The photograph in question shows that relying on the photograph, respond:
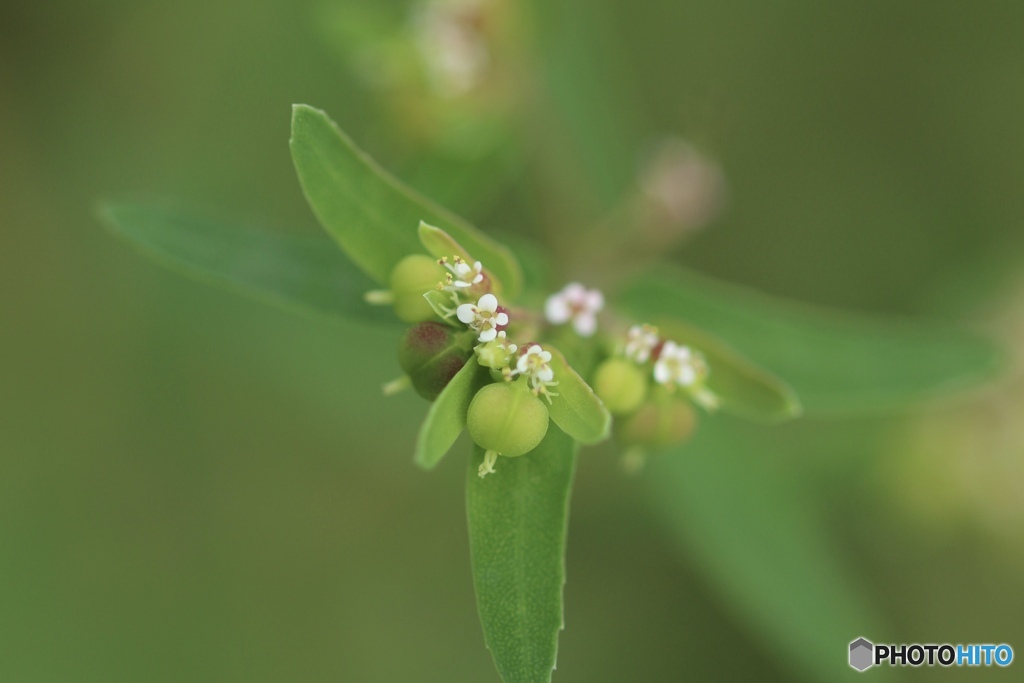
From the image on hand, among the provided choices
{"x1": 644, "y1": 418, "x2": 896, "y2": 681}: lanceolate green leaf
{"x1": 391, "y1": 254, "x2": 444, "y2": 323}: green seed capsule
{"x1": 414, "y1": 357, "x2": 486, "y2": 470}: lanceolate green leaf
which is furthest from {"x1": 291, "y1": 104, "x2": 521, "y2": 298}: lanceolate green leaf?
{"x1": 644, "y1": 418, "x2": 896, "y2": 681}: lanceolate green leaf

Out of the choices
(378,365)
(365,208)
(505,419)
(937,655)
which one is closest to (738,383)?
(505,419)

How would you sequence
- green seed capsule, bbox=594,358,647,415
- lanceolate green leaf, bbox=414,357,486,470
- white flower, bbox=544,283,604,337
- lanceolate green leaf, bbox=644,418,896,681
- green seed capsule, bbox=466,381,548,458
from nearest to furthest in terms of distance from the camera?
lanceolate green leaf, bbox=414,357,486,470 < green seed capsule, bbox=466,381,548,458 < green seed capsule, bbox=594,358,647,415 < white flower, bbox=544,283,604,337 < lanceolate green leaf, bbox=644,418,896,681

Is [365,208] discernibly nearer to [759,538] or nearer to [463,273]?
[463,273]

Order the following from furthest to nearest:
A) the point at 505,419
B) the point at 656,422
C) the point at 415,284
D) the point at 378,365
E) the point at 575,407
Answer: the point at 378,365, the point at 656,422, the point at 415,284, the point at 575,407, the point at 505,419

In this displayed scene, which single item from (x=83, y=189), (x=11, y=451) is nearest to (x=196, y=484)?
(x=11, y=451)

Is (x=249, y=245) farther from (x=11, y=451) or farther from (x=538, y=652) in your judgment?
(x=11, y=451)

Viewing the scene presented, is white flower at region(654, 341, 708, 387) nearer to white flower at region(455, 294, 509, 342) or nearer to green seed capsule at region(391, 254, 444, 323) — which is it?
white flower at region(455, 294, 509, 342)
